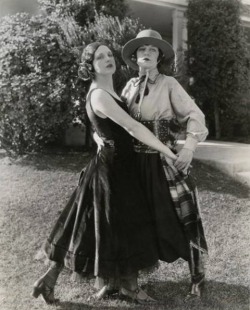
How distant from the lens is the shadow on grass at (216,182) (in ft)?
17.7

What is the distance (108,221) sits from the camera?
2.61 metres

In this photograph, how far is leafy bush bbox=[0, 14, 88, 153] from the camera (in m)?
5.93

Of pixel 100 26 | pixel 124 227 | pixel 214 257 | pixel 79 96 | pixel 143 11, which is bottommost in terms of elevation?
pixel 214 257

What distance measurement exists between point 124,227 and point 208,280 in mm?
989

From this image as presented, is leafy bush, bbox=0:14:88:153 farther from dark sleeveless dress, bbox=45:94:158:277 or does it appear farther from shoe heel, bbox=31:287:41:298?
shoe heel, bbox=31:287:41:298

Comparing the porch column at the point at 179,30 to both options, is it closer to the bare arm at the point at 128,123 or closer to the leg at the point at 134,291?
the bare arm at the point at 128,123

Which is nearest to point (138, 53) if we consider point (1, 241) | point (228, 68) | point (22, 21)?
point (1, 241)

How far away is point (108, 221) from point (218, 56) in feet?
21.6

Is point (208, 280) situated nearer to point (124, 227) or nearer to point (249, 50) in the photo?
point (124, 227)

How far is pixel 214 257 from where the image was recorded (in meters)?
3.66

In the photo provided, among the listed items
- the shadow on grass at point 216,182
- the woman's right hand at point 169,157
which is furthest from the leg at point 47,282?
the shadow on grass at point 216,182

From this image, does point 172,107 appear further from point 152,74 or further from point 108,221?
point 108,221

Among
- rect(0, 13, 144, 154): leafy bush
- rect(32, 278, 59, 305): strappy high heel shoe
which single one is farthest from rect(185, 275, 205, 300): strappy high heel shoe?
rect(0, 13, 144, 154): leafy bush

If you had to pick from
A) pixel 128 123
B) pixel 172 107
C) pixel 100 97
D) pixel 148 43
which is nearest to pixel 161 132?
pixel 172 107
